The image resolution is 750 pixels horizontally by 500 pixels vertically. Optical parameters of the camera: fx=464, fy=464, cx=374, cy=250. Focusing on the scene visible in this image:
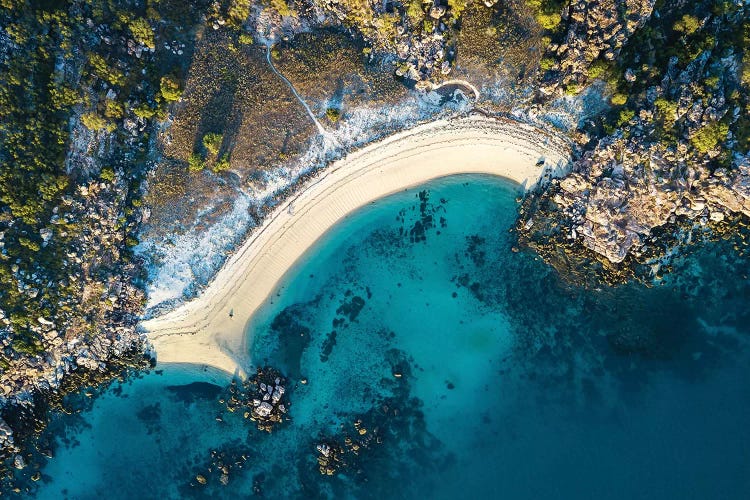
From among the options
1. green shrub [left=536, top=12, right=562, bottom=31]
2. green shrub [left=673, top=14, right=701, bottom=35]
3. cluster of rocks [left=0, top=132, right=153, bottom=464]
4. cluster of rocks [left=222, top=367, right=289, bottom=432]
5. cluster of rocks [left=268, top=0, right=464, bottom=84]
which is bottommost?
cluster of rocks [left=222, top=367, right=289, bottom=432]

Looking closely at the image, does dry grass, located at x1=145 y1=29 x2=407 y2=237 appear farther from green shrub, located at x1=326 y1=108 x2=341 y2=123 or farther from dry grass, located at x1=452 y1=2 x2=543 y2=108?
dry grass, located at x1=452 y1=2 x2=543 y2=108

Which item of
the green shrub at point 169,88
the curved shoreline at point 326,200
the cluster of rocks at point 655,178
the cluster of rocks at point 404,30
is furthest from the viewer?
the curved shoreline at point 326,200

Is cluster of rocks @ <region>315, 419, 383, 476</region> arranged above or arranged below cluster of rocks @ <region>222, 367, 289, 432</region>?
below

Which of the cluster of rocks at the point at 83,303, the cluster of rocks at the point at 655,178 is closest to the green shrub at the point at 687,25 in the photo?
the cluster of rocks at the point at 655,178

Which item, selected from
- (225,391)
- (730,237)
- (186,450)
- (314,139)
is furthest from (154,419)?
(730,237)

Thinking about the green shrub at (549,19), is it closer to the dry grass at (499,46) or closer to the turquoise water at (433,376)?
the dry grass at (499,46)

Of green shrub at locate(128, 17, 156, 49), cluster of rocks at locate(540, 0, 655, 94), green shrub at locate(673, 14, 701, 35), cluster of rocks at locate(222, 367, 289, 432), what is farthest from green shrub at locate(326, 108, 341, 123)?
green shrub at locate(673, 14, 701, 35)

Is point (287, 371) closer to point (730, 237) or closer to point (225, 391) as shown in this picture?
point (225, 391)
